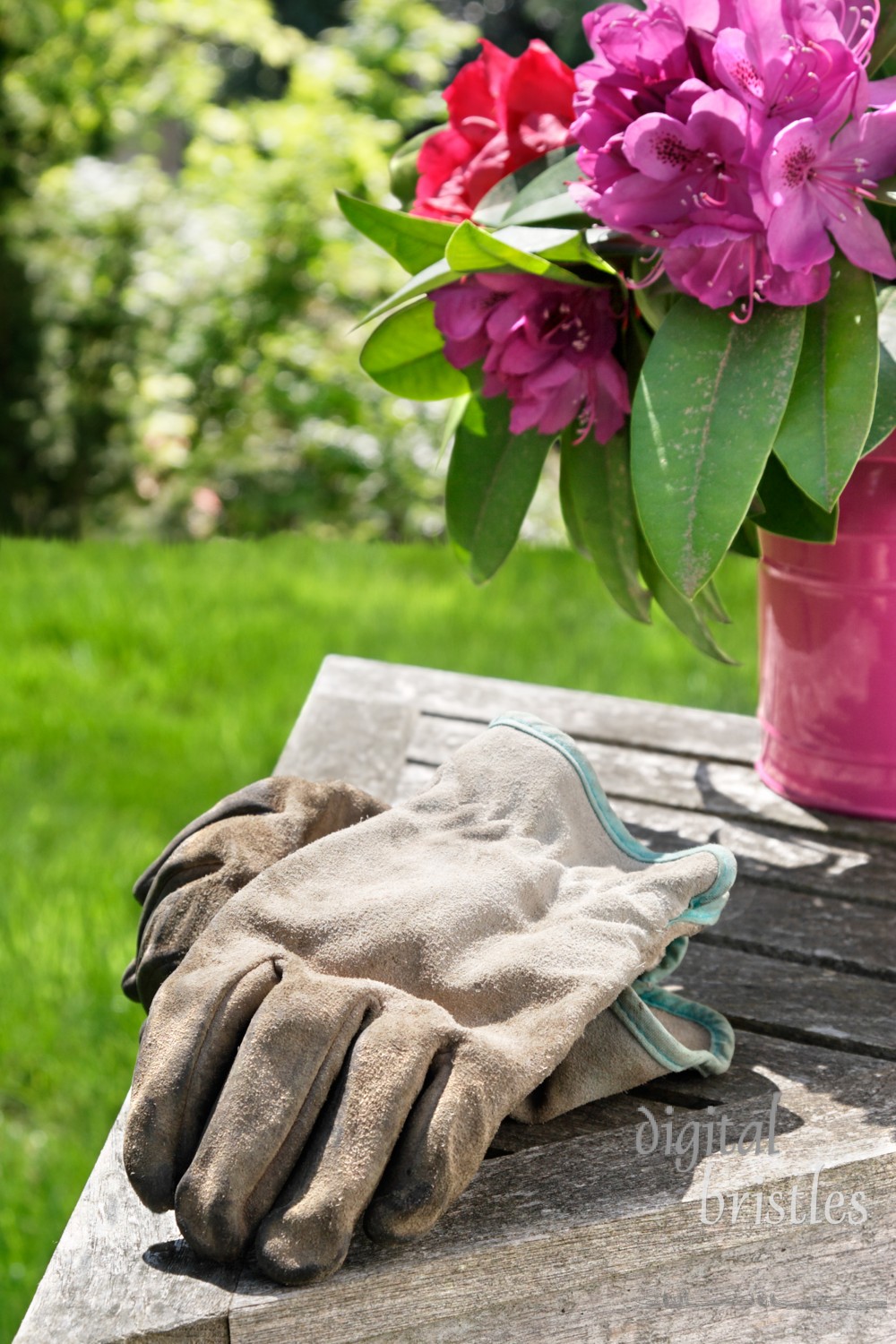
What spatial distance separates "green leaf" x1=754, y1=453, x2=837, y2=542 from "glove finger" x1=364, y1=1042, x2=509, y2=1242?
0.54 meters

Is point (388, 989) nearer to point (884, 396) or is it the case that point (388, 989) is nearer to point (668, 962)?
point (668, 962)

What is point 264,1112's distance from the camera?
2.24 feet

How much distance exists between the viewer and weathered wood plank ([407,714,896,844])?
4.10 ft

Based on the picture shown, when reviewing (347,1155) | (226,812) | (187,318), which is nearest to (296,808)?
(226,812)

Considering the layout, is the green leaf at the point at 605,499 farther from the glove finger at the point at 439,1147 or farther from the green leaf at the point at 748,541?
the glove finger at the point at 439,1147

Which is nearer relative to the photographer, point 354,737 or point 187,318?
point 354,737

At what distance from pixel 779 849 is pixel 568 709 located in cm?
37

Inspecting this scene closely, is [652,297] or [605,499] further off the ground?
[652,297]

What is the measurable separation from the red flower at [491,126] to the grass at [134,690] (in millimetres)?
1202

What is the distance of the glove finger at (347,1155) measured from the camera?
653 mm

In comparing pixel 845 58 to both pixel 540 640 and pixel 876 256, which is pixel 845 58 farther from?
pixel 540 640

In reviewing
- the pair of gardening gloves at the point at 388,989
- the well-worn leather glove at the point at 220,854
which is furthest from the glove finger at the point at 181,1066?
the well-worn leather glove at the point at 220,854

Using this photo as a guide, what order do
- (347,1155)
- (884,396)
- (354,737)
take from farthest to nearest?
(354,737) < (884,396) < (347,1155)

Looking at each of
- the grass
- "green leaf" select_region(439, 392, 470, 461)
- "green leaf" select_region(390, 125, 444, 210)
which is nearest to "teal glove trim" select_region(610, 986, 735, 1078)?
"green leaf" select_region(439, 392, 470, 461)
